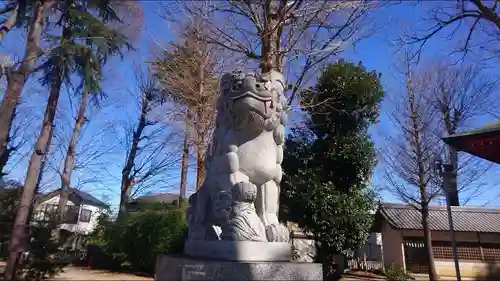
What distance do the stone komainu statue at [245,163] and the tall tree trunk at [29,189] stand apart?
7.19m

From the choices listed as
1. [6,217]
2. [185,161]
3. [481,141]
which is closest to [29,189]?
[6,217]

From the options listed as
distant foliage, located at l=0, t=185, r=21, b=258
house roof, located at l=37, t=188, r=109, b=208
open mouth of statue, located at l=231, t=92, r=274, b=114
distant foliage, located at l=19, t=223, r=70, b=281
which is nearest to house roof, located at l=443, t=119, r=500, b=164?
open mouth of statue, located at l=231, t=92, r=274, b=114

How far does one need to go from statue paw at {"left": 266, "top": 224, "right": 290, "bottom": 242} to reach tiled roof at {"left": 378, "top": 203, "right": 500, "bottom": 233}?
553 inches

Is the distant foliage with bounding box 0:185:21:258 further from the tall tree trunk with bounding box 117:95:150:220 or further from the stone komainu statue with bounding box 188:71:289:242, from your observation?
the stone komainu statue with bounding box 188:71:289:242

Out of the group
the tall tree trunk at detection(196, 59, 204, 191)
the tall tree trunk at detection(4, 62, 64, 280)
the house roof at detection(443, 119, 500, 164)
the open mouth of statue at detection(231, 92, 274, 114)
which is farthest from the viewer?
the tall tree trunk at detection(196, 59, 204, 191)

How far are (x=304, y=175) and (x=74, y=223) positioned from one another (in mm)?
21093

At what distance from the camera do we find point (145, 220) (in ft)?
38.2

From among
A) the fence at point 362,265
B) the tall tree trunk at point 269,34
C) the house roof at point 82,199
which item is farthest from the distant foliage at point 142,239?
the house roof at point 82,199

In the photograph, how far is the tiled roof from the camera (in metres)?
15.8

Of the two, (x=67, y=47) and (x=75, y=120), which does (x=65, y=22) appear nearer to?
(x=67, y=47)

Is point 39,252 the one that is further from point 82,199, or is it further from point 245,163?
point 82,199

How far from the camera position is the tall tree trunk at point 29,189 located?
8367 millimetres

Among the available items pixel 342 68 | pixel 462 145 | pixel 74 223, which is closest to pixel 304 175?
pixel 342 68

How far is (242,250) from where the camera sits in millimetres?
3113
